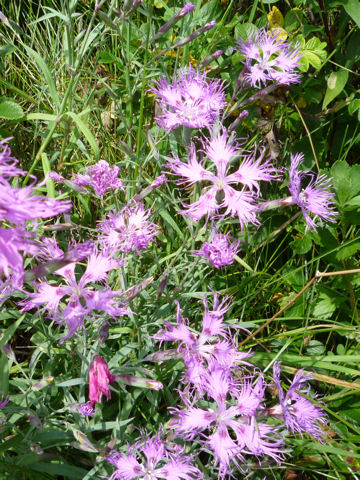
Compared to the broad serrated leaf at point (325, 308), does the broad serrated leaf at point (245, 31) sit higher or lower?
higher

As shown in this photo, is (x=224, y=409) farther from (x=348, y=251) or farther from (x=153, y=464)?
(x=348, y=251)

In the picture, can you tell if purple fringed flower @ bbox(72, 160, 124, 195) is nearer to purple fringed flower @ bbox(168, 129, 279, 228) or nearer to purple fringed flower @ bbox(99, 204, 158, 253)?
purple fringed flower @ bbox(99, 204, 158, 253)

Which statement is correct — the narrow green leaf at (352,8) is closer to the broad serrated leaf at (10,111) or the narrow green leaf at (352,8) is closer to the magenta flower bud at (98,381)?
→ the broad serrated leaf at (10,111)

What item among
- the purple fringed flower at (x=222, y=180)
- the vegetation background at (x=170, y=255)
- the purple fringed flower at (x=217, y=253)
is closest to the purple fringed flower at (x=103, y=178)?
the vegetation background at (x=170, y=255)

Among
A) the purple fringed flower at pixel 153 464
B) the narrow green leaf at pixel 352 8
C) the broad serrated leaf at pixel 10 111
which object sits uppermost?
the narrow green leaf at pixel 352 8

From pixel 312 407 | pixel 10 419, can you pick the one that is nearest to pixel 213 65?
pixel 312 407

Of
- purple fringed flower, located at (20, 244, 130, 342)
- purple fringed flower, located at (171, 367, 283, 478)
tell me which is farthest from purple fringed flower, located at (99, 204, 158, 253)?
purple fringed flower, located at (171, 367, 283, 478)

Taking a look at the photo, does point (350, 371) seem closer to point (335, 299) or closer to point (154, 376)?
point (335, 299)
